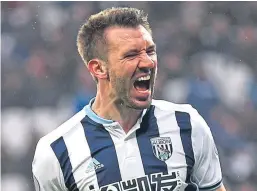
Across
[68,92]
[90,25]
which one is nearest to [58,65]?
[68,92]

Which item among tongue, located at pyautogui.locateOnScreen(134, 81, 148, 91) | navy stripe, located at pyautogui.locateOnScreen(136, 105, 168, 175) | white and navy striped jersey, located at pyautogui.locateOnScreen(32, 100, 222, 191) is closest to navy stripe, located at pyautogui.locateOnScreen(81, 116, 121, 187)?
white and navy striped jersey, located at pyautogui.locateOnScreen(32, 100, 222, 191)

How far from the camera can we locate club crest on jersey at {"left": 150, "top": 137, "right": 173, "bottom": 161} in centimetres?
263

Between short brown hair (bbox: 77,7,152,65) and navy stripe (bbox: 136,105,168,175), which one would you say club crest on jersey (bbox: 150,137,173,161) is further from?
short brown hair (bbox: 77,7,152,65)

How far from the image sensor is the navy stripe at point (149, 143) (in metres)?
2.60

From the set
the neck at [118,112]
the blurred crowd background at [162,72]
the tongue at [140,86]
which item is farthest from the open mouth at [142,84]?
the blurred crowd background at [162,72]

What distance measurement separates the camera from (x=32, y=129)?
217 inches

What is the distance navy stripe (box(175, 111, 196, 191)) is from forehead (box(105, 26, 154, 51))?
0.33 m

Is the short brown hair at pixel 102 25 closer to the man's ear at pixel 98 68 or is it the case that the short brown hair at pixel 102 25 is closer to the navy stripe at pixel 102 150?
the man's ear at pixel 98 68

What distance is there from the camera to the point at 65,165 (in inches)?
104

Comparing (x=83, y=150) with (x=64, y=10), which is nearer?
(x=83, y=150)

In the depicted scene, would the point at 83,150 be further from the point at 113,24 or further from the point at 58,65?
the point at 58,65

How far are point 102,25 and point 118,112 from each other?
337mm

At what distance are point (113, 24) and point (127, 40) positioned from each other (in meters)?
0.12

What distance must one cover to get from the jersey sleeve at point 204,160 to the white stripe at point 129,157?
217 mm
